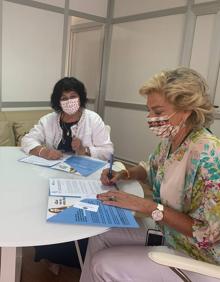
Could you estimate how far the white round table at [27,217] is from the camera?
32.3 inches

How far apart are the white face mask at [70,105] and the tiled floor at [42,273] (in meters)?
0.98

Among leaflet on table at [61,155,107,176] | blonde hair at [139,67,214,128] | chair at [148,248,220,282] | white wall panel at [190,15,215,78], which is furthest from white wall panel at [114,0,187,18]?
chair at [148,248,220,282]

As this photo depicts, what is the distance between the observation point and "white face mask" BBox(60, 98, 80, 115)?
71.6 inches

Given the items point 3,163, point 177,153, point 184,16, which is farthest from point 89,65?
point 177,153

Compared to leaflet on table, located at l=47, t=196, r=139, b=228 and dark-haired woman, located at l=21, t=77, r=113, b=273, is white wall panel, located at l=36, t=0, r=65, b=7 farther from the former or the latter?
leaflet on table, located at l=47, t=196, r=139, b=228

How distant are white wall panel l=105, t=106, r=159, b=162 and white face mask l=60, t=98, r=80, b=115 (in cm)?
203

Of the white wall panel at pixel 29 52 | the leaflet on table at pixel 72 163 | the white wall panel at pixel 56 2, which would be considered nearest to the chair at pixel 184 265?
the leaflet on table at pixel 72 163

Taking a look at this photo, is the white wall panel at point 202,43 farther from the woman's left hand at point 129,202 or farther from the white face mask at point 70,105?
the woman's left hand at point 129,202

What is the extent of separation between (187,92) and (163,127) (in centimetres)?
18

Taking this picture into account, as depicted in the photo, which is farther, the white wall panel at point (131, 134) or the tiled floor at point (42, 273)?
the white wall panel at point (131, 134)

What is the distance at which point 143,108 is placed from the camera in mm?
3834

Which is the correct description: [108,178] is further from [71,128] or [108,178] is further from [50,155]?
[71,128]

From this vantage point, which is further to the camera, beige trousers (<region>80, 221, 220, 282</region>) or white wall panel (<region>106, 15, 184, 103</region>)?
white wall panel (<region>106, 15, 184, 103</region>)

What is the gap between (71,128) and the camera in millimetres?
1896
